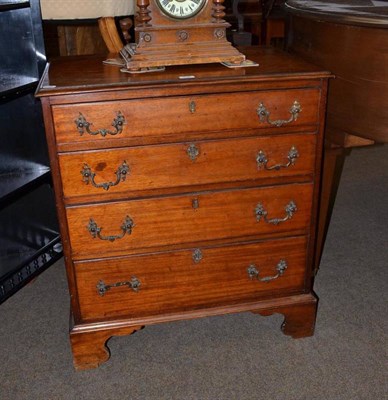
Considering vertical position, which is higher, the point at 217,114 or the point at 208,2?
the point at 208,2

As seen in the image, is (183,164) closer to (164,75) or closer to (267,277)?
(164,75)

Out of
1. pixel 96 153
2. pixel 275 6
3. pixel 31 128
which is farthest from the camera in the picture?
pixel 275 6

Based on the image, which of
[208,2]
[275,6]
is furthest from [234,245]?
[275,6]

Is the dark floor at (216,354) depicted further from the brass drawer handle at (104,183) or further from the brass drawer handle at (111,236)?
the brass drawer handle at (104,183)

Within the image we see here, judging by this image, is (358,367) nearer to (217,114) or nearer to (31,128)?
(217,114)

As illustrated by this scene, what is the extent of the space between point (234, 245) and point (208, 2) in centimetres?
69

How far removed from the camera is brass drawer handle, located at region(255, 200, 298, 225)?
159 centimetres

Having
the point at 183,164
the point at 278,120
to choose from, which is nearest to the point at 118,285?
the point at 183,164

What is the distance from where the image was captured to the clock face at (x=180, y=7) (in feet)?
4.84

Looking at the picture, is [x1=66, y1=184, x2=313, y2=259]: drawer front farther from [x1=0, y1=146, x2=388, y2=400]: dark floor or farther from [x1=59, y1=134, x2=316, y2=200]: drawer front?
[x1=0, y1=146, x2=388, y2=400]: dark floor

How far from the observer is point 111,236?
1.53m

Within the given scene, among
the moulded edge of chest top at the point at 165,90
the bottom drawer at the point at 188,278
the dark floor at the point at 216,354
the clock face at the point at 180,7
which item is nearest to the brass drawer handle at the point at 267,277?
the bottom drawer at the point at 188,278

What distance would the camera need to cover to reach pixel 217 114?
144 cm

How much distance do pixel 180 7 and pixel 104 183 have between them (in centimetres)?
51
